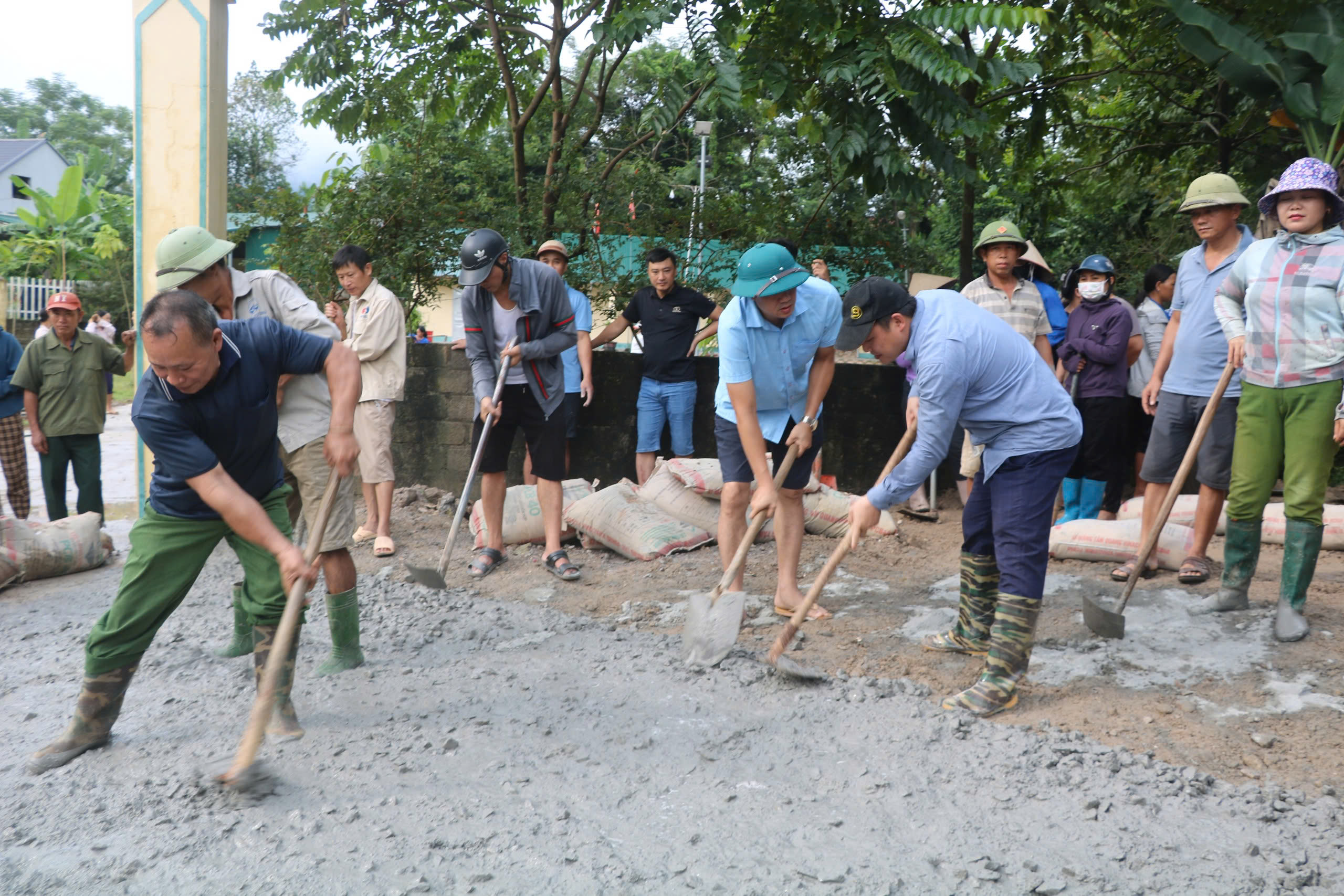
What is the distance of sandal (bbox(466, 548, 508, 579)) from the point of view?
5.39 metres

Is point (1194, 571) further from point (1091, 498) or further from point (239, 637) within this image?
point (239, 637)

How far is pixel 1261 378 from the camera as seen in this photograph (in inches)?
155

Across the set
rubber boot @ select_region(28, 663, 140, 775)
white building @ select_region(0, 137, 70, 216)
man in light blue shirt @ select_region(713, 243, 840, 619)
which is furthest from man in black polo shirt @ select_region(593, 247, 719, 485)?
white building @ select_region(0, 137, 70, 216)

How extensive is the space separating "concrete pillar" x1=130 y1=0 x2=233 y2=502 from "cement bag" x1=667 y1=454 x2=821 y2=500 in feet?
9.62

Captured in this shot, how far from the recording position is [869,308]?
10.5 ft

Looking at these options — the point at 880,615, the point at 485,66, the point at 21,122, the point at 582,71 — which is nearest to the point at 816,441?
the point at 880,615

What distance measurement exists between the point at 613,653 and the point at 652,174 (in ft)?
14.3

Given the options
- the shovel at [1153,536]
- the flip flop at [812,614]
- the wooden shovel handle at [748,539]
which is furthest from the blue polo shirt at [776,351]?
the shovel at [1153,536]

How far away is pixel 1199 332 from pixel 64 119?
68.8 metres

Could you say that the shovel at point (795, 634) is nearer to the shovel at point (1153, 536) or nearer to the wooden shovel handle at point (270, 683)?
the shovel at point (1153, 536)

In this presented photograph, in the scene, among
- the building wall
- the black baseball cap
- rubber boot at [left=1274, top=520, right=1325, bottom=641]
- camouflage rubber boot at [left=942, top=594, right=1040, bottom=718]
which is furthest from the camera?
the building wall

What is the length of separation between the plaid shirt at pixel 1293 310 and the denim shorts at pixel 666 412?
10.7 ft

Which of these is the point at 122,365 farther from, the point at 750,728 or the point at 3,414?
the point at 750,728

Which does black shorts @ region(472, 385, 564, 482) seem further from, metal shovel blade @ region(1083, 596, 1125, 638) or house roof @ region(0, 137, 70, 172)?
house roof @ region(0, 137, 70, 172)
